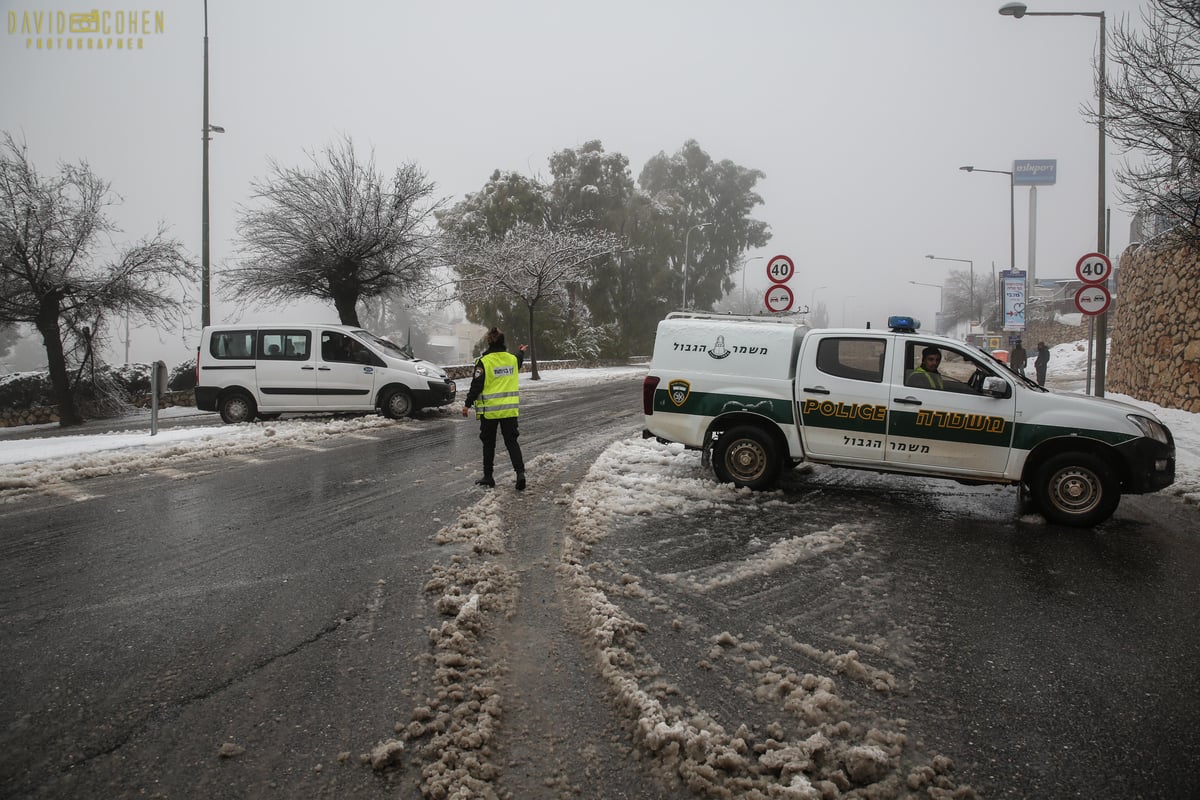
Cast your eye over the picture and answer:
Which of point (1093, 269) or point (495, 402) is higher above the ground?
point (1093, 269)

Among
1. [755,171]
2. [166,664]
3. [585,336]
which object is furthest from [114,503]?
[755,171]

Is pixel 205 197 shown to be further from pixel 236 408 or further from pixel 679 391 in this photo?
pixel 679 391

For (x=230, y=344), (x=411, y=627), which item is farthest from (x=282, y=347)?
(x=411, y=627)

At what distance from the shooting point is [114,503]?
273 inches

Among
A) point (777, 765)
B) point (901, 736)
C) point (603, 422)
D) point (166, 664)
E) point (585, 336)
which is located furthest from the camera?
point (585, 336)

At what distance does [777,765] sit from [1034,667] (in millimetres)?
1788

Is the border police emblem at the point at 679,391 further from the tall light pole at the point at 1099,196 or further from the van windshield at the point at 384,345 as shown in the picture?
the tall light pole at the point at 1099,196

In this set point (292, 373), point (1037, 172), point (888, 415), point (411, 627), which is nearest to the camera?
point (411, 627)

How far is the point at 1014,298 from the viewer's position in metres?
24.5

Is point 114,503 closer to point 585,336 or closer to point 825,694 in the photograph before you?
point 825,694

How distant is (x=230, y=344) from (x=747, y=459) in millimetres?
10887

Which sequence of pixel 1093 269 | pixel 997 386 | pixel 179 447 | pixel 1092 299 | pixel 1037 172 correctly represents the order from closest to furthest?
pixel 997 386, pixel 179 447, pixel 1093 269, pixel 1092 299, pixel 1037 172

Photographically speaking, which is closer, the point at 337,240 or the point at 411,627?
the point at 411,627

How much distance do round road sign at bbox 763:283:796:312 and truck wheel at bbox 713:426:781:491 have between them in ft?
22.0
